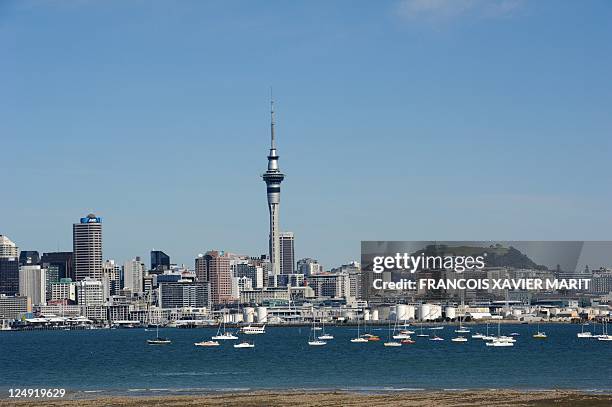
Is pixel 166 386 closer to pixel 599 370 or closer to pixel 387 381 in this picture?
pixel 387 381

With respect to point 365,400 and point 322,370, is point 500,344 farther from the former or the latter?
point 365,400

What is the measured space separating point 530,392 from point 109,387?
33536mm

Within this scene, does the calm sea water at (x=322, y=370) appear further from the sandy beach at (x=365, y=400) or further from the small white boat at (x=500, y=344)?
the sandy beach at (x=365, y=400)

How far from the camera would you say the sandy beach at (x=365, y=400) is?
A: 73.6 metres

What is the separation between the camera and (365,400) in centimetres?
7619

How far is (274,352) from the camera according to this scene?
546ft

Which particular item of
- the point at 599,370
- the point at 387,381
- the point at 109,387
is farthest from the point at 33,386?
the point at 599,370

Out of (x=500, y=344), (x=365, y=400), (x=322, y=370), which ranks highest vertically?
(x=365, y=400)

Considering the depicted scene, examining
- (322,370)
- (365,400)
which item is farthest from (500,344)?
(365,400)

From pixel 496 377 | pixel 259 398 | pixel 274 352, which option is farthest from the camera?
pixel 274 352

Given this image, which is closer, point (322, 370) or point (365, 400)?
point (365, 400)

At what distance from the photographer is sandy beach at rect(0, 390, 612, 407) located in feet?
241

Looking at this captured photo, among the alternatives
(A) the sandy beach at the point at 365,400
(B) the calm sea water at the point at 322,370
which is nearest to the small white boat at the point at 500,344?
(B) the calm sea water at the point at 322,370

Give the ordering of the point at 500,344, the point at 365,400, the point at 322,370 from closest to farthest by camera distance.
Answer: the point at 365,400 → the point at 322,370 → the point at 500,344
